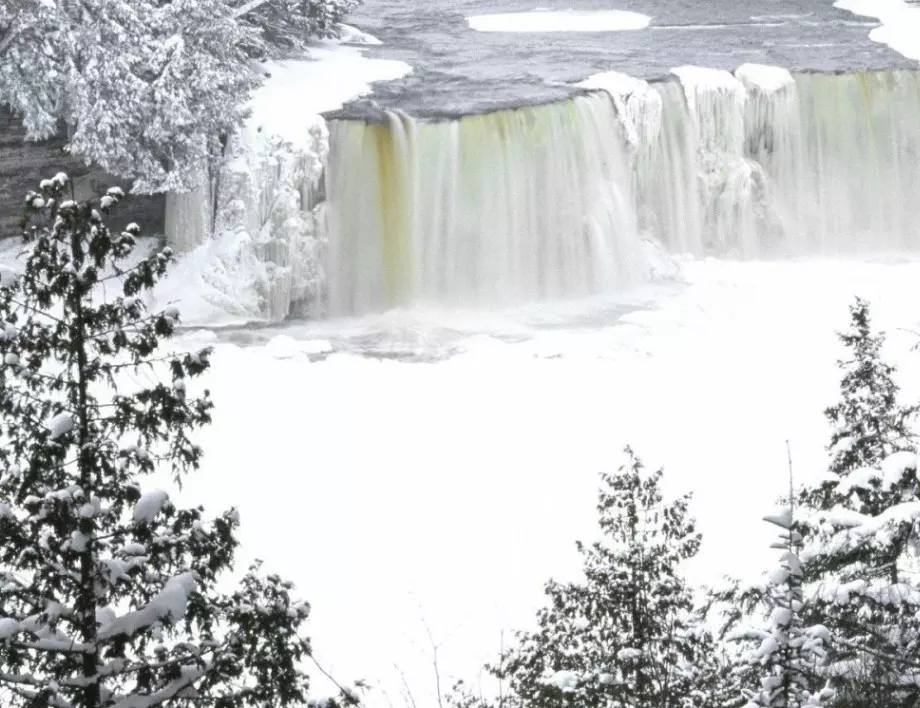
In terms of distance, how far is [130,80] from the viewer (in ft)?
60.3

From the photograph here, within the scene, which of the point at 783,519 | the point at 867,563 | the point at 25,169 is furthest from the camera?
the point at 25,169

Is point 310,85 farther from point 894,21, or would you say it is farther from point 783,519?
point 783,519

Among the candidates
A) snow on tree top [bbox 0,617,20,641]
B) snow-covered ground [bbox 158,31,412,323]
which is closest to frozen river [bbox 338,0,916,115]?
snow-covered ground [bbox 158,31,412,323]

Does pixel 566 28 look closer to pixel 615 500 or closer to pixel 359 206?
pixel 359 206

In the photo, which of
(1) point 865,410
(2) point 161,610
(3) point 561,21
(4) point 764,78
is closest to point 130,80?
(4) point 764,78

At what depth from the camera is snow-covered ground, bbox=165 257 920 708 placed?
43.5ft

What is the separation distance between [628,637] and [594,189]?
13.6m

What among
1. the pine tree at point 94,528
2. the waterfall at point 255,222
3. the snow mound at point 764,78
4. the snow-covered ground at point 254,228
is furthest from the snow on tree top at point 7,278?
the snow mound at point 764,78

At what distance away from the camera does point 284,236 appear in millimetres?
19469

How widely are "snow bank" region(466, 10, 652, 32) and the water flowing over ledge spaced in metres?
4.66

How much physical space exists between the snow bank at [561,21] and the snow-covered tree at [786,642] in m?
22.7

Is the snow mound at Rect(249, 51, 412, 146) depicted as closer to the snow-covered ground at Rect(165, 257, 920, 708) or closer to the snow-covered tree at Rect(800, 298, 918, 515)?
the snow-covered ground at Rect(165, 257, 920, 708)

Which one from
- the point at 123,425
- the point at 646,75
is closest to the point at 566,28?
the point at 646,75

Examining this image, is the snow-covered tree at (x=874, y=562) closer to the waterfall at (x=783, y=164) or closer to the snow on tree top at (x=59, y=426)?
the snow on tree top at (x=59, y=426)
